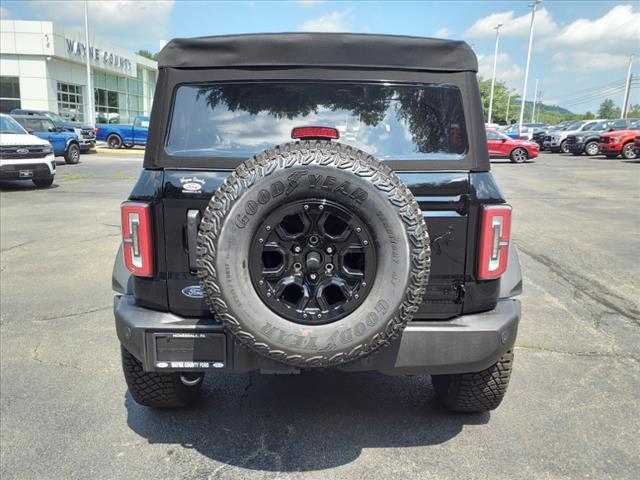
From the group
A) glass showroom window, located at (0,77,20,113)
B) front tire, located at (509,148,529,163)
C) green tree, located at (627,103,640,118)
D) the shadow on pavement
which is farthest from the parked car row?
green tree, located at (627,103,640,118)

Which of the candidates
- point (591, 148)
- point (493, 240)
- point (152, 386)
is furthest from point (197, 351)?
point (591, 148)

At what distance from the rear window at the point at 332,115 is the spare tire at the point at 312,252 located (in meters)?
0.47

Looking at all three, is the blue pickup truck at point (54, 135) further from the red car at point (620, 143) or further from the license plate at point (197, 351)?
the red car at point (620, 143)

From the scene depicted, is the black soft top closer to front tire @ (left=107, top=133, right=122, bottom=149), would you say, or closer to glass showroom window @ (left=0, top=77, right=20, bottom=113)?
front tire @ (left=107, top=133, right=122, bottom=149)

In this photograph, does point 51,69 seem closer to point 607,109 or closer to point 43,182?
point 43,182

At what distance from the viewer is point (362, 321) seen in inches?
93.4

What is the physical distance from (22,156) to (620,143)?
23307 mm

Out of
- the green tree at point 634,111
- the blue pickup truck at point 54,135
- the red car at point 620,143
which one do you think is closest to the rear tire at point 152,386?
the blue pickup truck at point 54,135

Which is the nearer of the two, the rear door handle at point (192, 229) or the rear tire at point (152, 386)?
the rear door handle at point (192, 229)

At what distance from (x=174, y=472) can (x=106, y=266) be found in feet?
14.7

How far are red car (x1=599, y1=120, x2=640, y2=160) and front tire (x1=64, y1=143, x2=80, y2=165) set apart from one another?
884 inches

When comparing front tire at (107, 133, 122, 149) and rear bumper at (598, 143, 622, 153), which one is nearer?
rear bumper at (598, 143, 622, 153)

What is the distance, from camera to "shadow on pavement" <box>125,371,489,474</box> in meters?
2.94

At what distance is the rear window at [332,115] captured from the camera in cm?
281
